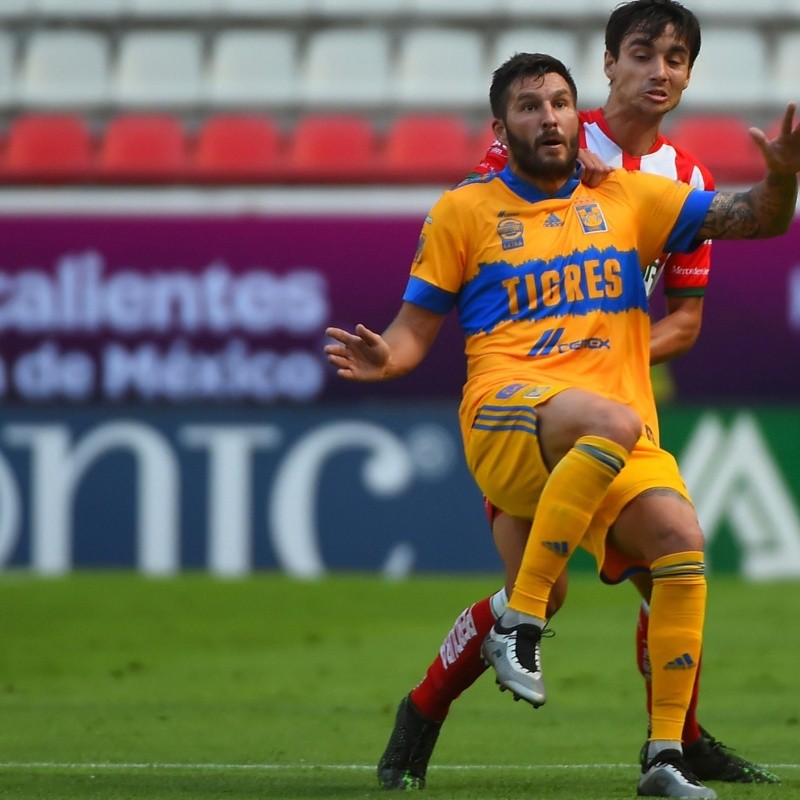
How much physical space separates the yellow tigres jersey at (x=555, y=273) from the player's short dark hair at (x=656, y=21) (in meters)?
0.52

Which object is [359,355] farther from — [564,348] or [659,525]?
[659,525]

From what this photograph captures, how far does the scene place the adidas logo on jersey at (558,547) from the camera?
4.63 m

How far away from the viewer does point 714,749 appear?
5.20 metres

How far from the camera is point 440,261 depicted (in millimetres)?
4957

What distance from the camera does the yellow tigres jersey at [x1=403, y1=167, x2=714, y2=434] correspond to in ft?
15.9

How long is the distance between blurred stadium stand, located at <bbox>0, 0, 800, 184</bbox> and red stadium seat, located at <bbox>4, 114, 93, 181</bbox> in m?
0.02

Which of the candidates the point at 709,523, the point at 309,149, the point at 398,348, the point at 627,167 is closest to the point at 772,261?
the point at 709,523

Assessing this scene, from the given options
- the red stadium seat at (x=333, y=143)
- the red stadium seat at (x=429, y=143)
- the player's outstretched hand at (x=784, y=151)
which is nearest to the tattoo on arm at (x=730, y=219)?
the player's outstretched hand at (x=784, y=151)

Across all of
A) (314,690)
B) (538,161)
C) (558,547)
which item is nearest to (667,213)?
(538,161)

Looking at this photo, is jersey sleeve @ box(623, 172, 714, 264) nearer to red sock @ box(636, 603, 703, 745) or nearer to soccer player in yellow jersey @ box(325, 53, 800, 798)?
soccer player in yellow jersey @ box(325, 53, 800, 798)

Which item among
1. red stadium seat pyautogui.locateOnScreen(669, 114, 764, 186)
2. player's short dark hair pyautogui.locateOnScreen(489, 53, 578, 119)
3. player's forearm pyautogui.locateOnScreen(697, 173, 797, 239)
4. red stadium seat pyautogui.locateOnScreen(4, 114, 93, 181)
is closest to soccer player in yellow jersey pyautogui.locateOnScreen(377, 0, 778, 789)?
player's short dark hair pyautogui.locateOnScreen(489, 53, 578, 119)

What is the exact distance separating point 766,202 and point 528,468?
3.12 feet

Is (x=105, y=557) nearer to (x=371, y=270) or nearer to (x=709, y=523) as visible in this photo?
(x=371, y=270)

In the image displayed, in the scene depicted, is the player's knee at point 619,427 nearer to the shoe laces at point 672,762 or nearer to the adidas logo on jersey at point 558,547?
the adidas logo on jersey at point 558,547
